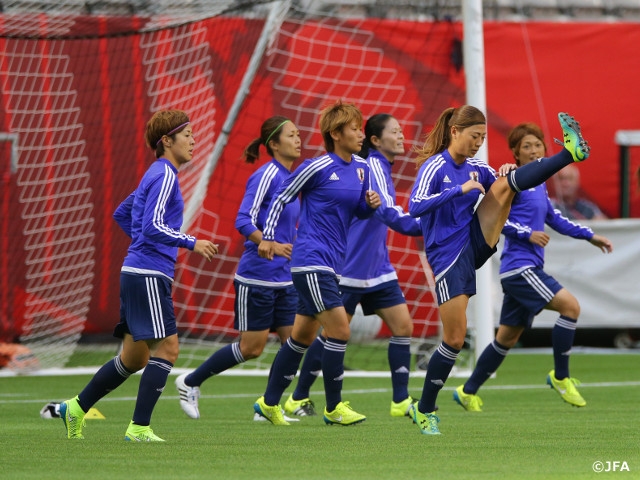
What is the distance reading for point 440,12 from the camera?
14680 mm

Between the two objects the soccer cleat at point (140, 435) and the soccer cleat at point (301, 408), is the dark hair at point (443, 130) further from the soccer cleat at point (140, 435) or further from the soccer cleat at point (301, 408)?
the soccer cleat at point (140, 435)

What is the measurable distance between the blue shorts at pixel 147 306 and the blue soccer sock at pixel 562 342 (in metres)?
3.67

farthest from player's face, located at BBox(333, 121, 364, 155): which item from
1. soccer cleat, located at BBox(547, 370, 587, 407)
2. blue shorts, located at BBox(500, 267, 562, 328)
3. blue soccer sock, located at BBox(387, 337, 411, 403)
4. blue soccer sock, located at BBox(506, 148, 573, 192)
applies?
soccer cleat, located at BBox(547, 370, 587, 407)

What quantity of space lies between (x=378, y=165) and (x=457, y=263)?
182cm

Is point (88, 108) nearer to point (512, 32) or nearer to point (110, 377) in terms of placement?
point (512, 32)

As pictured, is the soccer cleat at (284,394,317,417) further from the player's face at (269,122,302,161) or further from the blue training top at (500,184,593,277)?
the blue training top at (500,184,593,277)

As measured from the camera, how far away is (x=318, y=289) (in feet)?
26.2

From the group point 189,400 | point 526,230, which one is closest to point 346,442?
point 189,400

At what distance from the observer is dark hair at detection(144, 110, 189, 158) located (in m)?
7.50

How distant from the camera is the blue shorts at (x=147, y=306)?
7.18 metres

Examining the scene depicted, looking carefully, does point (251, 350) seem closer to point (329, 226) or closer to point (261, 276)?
point (261, 276)

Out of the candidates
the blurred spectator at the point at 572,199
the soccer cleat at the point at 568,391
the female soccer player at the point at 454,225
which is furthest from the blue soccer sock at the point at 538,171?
the blurred spectator at the point at 572,199

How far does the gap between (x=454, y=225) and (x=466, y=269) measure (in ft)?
0.94

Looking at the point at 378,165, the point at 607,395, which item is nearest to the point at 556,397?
the point at 607,395
